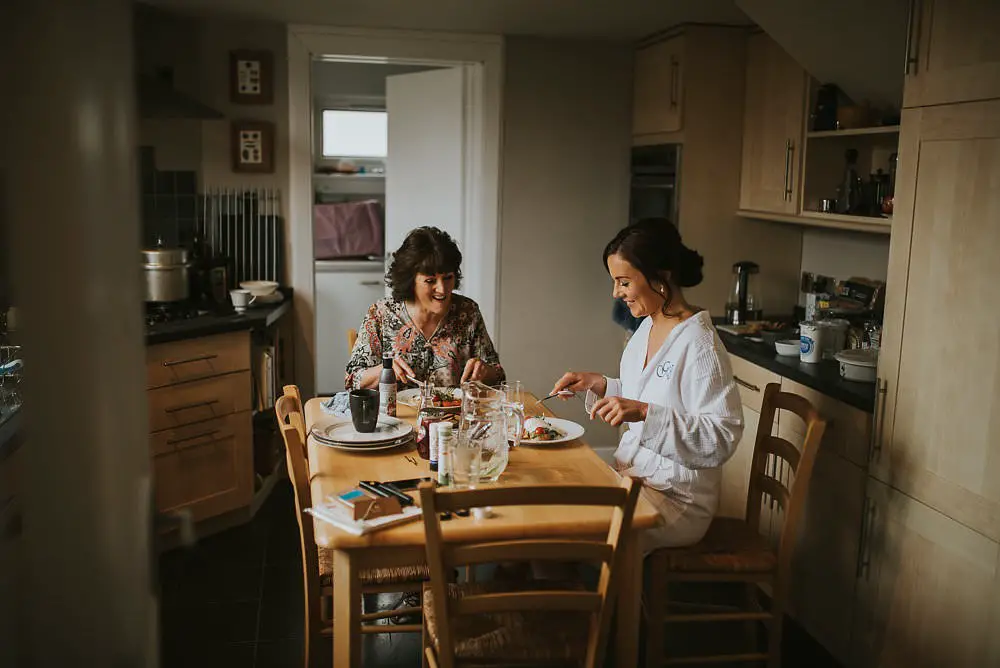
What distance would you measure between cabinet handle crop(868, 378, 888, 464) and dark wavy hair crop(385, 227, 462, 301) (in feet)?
4.34

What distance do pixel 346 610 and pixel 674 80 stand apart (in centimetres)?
296

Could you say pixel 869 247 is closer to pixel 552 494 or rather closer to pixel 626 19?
pixel 626 19

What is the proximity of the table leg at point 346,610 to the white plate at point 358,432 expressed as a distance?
1.52ft

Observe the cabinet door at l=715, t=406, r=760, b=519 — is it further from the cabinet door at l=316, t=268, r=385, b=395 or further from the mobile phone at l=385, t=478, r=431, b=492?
the cabinet door at l=316, t=268, r=385, b=395

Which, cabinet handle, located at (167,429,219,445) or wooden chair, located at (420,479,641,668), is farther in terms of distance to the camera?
cabinet handle, located at (167,429,219,445)

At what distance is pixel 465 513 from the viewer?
1.96 m

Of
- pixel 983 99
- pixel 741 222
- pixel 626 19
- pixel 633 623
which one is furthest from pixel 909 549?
pixel 626 19

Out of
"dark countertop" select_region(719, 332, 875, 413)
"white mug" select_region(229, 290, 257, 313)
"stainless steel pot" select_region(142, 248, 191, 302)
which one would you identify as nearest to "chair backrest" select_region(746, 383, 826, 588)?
"dark countertop" select_region(719, 332, 875, 413)

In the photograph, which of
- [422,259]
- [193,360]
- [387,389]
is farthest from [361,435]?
[193,360]

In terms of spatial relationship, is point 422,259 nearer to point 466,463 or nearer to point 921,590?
point 466,463

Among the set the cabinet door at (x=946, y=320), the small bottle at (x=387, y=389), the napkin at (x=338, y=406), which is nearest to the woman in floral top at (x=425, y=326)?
the napkin at (x=338, y=406)

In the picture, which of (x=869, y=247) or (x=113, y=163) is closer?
(x=113, y=163)

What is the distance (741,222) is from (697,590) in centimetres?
166

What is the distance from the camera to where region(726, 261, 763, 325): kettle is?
3.92 metres
